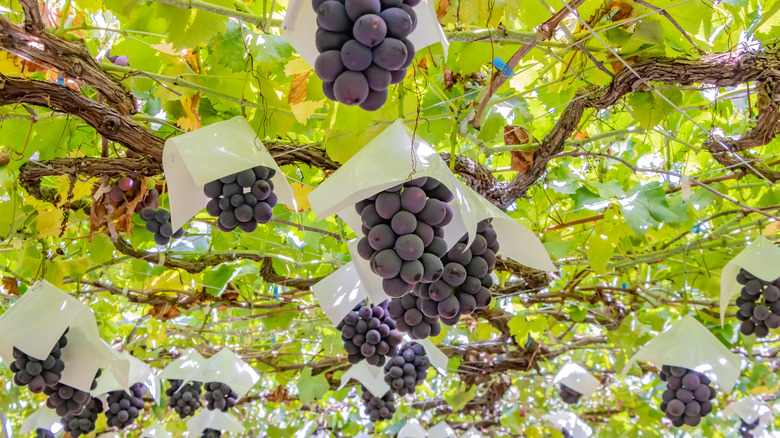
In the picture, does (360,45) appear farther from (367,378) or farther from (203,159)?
(367,378)

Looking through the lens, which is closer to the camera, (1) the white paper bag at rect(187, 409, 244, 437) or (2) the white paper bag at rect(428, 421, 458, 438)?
(1) the white paper bag at rect(187, 409, 244, 437)

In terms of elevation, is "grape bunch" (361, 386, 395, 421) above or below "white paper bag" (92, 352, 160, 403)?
below

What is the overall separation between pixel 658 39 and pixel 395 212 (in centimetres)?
94

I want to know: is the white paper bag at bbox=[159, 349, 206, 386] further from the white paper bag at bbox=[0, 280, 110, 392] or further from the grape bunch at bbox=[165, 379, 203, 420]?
the white paper bag at bbox=[0, 280, 110, 392]

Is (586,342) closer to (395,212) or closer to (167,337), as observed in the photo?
(167,337)

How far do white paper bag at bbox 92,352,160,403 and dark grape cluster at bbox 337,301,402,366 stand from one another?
700mm

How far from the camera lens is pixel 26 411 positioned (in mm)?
4867

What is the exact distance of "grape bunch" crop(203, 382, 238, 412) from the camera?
284 cm

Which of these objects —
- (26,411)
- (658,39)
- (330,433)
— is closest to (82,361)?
(658,39)

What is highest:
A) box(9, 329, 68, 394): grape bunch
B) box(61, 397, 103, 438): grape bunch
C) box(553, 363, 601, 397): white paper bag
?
box(9, 329, 68, 394): grape bunch

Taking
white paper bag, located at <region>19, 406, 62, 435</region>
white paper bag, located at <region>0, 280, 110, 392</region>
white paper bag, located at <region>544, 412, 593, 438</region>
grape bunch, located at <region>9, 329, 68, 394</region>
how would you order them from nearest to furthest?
white paper bag, located at <region>0, 280, 110, 392</region> < grape bunch, located at <region>9, 329, 68, 394</region> < white paper bag, located at <region>19, 406, 62, 435</region> < white paper bag, located at <region>544, 412, 593, 438</region>

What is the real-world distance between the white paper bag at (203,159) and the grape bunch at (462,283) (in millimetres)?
377

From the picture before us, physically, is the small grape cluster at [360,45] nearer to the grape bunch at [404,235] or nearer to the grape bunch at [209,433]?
the grape bunch at [404,235]

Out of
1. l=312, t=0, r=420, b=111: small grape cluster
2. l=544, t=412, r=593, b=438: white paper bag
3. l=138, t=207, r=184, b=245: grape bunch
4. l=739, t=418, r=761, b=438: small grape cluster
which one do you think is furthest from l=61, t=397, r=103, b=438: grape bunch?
l=739, t=418, r=761, b=438: small grape cluster
